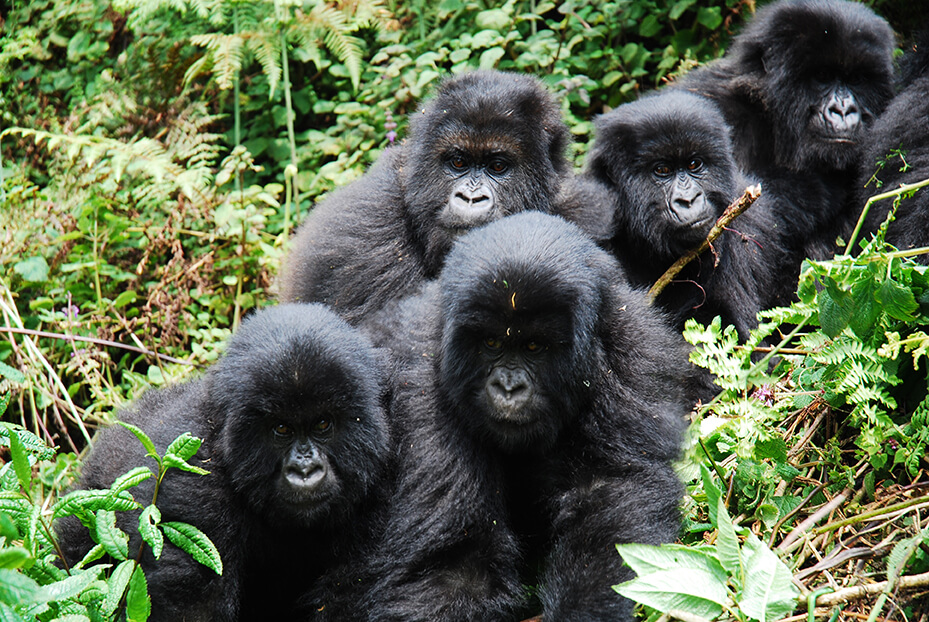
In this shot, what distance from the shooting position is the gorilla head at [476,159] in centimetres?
498

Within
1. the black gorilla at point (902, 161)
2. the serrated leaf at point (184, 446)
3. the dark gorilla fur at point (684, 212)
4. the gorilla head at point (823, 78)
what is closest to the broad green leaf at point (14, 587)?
the serrated leaf at point (184, 446)

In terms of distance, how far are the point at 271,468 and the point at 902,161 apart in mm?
3512

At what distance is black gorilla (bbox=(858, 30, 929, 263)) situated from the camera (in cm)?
470

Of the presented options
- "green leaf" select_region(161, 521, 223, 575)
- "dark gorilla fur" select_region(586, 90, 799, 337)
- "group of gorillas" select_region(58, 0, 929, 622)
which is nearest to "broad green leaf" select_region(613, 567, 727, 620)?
"group of gorillas" select_region(58, 0, 929, 622)

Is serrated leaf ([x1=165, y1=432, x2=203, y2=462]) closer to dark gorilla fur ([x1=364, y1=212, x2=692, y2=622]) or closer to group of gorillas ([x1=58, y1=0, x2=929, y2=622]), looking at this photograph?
group of gorillas ([x1=58, y1=0, x2=929, y2=622])

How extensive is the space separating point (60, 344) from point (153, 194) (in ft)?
3.97

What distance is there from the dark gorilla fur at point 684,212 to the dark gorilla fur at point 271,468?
1.92 metres

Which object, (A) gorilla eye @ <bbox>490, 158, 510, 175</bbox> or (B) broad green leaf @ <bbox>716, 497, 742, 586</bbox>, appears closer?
(B) broad green leaf @ <bbox>716, 497, 742, 586</bbox>

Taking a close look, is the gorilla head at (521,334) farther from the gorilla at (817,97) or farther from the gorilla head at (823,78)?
the gorilla head at (823,78)

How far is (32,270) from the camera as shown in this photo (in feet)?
20.3

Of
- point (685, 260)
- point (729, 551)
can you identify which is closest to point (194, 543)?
point (729, 551)

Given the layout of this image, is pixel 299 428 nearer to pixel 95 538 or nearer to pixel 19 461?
pixel 95 538

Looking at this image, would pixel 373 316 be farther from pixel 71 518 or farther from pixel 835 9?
pixel 835 9

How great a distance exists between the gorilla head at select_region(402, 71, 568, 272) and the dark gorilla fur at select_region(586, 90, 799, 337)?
1.46ft
